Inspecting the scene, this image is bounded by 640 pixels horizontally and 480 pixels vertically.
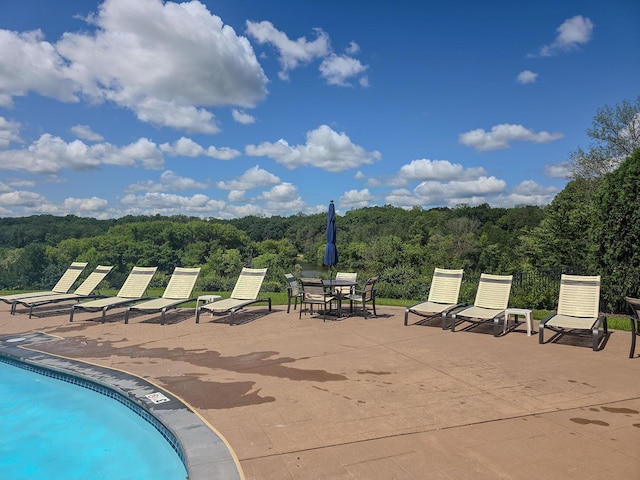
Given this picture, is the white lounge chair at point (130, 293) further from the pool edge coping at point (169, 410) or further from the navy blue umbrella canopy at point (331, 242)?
the navy blue umbrella canopy at point (331, 242)

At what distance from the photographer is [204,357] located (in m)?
6.05

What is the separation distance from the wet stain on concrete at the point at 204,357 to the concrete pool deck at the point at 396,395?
3cm

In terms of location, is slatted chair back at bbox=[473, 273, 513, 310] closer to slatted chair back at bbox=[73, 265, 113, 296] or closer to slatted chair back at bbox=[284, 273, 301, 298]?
slatted chair back at bbox=[284, 273, 301, 298]

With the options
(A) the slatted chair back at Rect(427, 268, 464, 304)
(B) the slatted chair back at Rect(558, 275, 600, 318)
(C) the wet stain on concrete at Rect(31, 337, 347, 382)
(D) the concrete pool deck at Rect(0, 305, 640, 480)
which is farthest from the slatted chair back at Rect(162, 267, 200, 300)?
(B) the slatted chair back at Rect(558, 275, 600, 318)

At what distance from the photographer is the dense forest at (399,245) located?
29.5ft

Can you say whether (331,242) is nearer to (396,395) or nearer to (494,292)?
(494,292)

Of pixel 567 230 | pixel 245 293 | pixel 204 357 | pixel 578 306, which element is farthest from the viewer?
pixel 567 230

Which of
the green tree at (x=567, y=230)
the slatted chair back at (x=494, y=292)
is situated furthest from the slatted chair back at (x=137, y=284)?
the green tree at (x=567, y=230)

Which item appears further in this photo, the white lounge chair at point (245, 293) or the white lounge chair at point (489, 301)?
the white lounge chair at point (245, 293)

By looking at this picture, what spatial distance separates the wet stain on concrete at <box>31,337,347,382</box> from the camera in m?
5.16

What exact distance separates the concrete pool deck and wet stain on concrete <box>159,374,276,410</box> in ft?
0.07

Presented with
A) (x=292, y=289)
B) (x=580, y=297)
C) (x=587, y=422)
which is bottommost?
(x=587, y=422)

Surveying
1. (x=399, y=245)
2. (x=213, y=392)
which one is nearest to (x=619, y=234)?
(x=213, y=392)

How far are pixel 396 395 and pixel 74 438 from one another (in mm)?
3470
